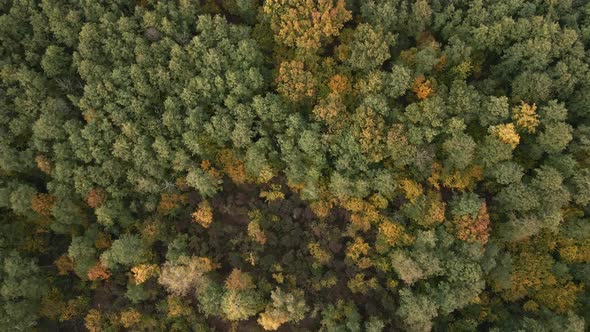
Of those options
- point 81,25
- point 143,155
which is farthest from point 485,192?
point 81,25

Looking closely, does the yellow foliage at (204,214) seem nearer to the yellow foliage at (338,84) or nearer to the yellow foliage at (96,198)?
the yellow foliage at (96,198)

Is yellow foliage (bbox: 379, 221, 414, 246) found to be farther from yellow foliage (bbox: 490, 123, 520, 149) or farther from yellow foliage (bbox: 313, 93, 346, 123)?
yellow foliage (bbox: 490, 123, 520, 149)

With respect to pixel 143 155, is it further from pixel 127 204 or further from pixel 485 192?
pixel 485 192

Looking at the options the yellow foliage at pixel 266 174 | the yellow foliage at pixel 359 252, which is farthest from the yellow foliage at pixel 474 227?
the yellow foliage at pixel 266 174

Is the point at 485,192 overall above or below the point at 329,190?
above

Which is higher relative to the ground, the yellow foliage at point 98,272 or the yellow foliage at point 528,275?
the yellow foliage at point 528,275

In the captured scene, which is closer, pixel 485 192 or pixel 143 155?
pixel 143 155
